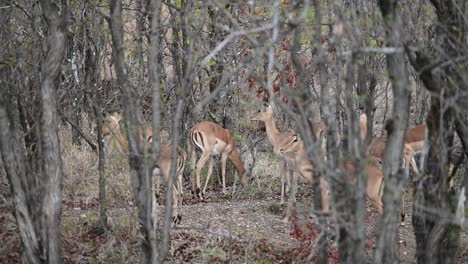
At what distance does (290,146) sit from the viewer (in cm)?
1049

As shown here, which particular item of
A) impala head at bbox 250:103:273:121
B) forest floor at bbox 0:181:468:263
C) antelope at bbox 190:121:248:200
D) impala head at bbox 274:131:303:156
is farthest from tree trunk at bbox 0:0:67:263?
impala head at bbox 250:103:273:121

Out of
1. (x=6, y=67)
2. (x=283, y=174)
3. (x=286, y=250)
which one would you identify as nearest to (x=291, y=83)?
(x=283, y=174)

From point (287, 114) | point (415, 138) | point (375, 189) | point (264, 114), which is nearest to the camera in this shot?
point (287, 114)

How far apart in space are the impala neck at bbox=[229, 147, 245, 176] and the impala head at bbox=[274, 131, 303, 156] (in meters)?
1.01

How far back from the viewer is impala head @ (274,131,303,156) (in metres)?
10.4

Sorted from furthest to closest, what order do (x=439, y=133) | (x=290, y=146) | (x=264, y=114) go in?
(x=264, y=114) < (x=290, y=146) < (x=439, y=133)

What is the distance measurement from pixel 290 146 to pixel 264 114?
4.11 ft

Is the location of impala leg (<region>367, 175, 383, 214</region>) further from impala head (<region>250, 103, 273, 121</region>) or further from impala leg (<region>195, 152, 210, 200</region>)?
impala head (<region>250, 103, 273, 121</region>)

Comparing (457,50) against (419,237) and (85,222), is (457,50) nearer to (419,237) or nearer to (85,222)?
(419,237)

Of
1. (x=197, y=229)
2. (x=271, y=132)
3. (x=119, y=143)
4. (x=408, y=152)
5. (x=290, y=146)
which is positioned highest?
(x=271, y=132)

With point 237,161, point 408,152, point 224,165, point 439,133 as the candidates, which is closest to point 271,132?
point 237,161

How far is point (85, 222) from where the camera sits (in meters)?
8.16

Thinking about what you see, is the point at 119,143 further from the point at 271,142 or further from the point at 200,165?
the point at 271,142

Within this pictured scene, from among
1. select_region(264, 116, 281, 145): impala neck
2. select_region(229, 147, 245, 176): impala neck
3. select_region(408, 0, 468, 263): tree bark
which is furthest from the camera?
select_region(229, 147, 245, 176): impala neck
